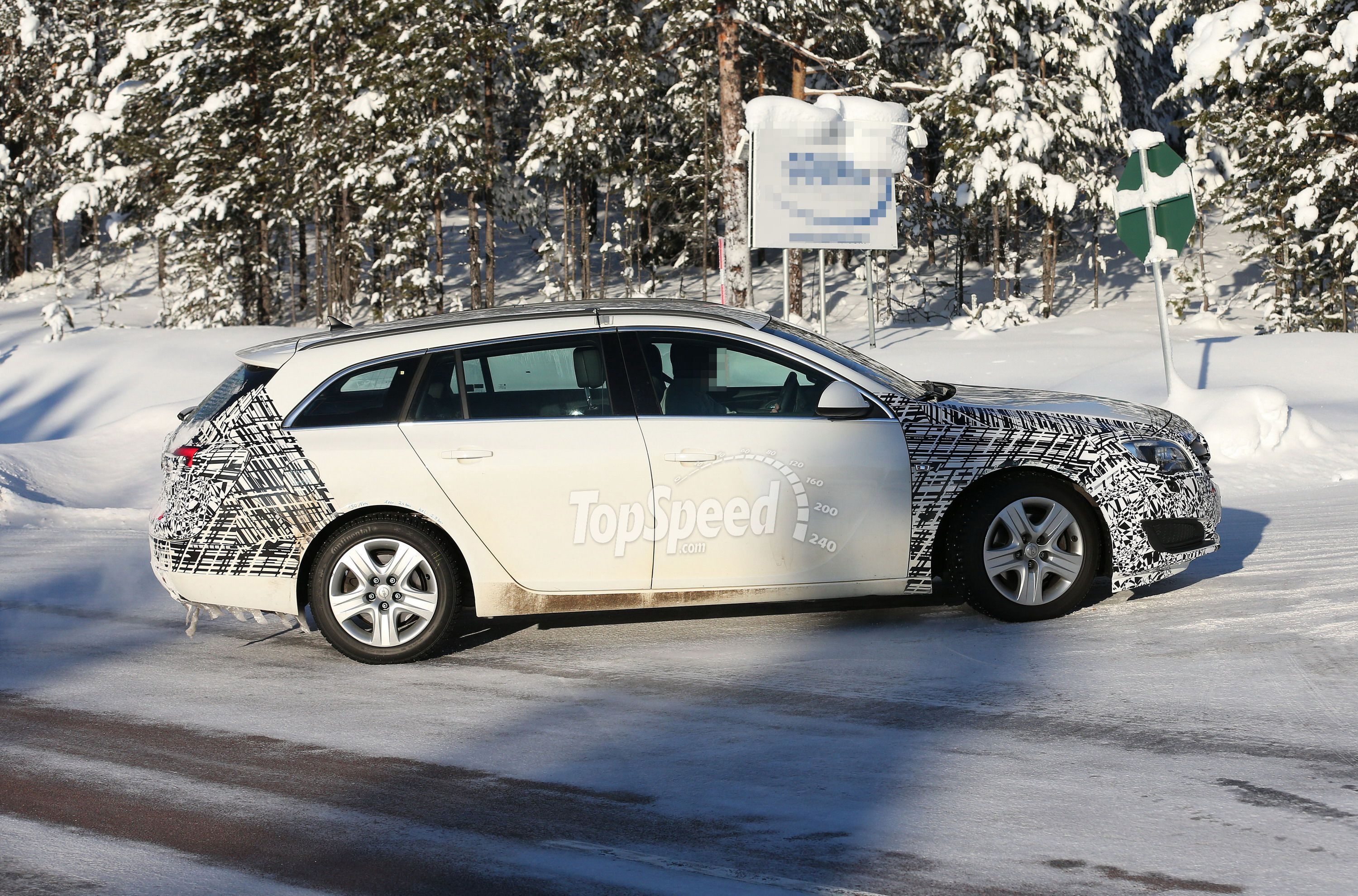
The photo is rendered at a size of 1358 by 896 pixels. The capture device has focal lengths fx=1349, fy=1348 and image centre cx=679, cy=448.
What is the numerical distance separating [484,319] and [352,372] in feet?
2.32

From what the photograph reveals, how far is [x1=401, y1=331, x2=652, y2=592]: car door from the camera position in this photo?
6.44 meters

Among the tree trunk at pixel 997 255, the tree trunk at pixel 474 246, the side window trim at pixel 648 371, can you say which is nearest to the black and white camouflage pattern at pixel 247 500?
the side window trim at pixel 648 371

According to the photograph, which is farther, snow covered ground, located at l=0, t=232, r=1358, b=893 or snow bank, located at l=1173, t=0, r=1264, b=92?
snow bank, located at l=1173, t=0, r=1264, b=92

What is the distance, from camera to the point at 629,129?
41438mm

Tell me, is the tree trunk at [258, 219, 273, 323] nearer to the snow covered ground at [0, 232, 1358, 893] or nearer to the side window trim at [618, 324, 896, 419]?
the snow covered ground at [0, 232, 1358, 893]

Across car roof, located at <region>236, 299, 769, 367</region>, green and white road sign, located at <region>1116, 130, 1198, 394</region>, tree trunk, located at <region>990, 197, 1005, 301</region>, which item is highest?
tree trunk, located at <region>990, 197, 1005, 301</region>

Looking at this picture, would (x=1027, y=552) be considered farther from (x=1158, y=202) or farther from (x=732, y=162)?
(x=732, y=162)

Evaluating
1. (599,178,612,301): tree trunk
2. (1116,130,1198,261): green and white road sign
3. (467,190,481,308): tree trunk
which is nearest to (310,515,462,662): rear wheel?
(1116,130,1198,261): green and white road sign

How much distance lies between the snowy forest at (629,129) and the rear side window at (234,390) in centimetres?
1617

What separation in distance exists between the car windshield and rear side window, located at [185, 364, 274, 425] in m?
2.53

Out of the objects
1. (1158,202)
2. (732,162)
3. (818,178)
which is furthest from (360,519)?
(732,162)

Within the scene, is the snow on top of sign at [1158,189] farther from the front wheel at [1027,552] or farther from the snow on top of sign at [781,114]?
the front wheel at [1027,552]

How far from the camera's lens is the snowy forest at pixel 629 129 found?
26.5 meters

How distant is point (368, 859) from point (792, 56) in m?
26.0
